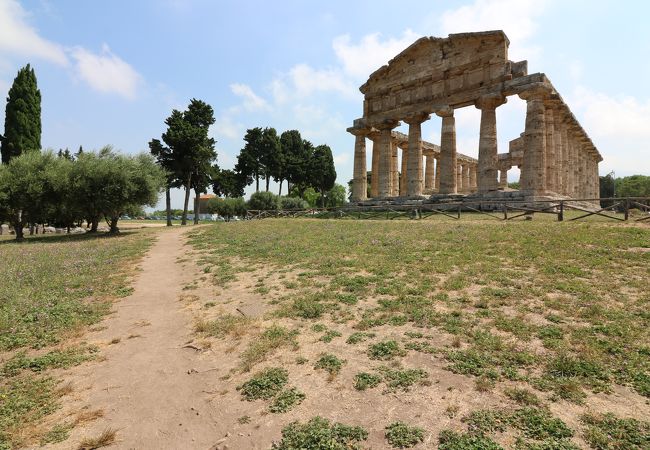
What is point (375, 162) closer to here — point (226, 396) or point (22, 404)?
point (226, 396)

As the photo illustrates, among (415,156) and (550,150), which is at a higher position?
(550,150)

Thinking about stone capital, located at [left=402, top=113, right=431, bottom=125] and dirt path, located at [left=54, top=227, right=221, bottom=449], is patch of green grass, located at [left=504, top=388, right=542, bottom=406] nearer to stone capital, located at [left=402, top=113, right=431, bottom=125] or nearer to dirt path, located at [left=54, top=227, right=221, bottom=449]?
dirt path, located at [left=54, top=227, right=221, bottom=449]

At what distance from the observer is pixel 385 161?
35.5 m

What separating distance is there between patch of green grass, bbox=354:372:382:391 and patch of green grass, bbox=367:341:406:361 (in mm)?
586

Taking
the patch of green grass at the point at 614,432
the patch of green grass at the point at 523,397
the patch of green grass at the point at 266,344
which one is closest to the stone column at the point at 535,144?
the patch of green grass at the point at 523,397

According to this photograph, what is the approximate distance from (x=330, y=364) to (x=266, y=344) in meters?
1.52

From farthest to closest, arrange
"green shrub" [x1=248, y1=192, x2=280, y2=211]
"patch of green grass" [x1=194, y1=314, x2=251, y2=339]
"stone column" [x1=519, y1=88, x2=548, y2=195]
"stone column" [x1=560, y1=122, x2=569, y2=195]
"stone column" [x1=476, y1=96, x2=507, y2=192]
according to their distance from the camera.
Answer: "green shrub" [x1=248, y1=192, x2=280, y2=211], "stone column" [x1=560, y1=122, x2=569, y2=195], "stone column" [x1=476, y1=96, x2=507, y2=192], "stone column" [x1=519, y1=88, x2=548, y2=195], "patch of green grass" [x1=194, y1=314, x2=251, y2=339]

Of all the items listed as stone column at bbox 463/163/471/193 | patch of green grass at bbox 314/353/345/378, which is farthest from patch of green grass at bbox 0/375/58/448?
stone column at bbox 463/163/471/193

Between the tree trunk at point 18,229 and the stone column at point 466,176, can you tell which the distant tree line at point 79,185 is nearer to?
the tree trunk at point 18,229

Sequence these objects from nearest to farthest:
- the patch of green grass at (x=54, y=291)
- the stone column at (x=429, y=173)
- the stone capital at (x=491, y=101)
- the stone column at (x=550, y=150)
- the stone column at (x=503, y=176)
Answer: the patch of green grass at (x=54, y=291)
the stone capital at (x=491, y=101)
the stone column at (x=550, y=150)
the stone column at (x=429, y=173)
the stone column at (x=503, y=176)

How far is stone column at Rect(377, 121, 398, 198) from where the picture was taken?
35312 millimetres

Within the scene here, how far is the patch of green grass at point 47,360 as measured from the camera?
249 inches

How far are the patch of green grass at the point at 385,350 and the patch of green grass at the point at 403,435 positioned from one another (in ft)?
5.58

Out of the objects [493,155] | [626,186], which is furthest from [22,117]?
[626,186]
